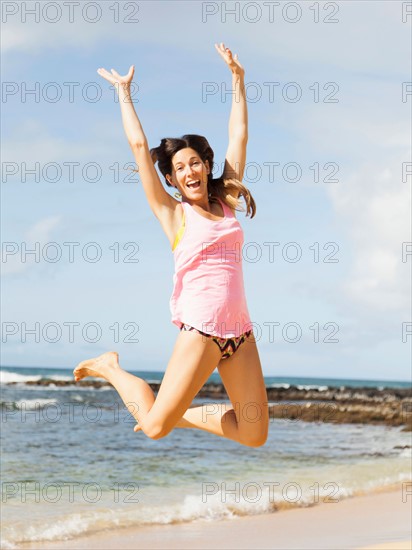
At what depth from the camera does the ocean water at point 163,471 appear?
9805mm

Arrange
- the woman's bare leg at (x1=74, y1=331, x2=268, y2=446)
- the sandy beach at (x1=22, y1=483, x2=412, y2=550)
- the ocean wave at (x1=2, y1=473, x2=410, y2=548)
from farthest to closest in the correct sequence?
the ocean wave at (x1=2, y1=473, x2=410, y2=548)
the sandy beach at (x1=22, y1=483, x2=412, y2=550)
the woman's bare leg at (x1=74, y1=331, x2=268, y2=446)

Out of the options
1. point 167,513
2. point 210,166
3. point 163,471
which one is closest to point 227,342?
point 210,166

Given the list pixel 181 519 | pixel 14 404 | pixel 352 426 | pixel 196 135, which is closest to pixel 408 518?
pixel 181 519

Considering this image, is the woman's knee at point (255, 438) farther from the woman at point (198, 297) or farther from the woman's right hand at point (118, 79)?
the woman's right hand at point (118, 79)

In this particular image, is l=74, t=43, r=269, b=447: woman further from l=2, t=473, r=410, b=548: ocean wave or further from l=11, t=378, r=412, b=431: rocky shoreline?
l=11, t=378, r=412, b=431: rocky shoreline

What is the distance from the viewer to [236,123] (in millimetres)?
5137

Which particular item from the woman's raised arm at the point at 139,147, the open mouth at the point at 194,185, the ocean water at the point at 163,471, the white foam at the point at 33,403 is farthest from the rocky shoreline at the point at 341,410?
the woman's raised arm at the point at 139,147

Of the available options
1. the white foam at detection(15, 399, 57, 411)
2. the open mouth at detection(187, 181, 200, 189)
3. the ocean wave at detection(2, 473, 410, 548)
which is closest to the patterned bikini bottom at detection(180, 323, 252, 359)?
the open mouth at detection(187, 181, 200, 189)

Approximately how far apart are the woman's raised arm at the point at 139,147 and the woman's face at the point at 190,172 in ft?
0.46

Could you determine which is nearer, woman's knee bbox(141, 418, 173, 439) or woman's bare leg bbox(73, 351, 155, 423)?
woman's knee bbox(141, 418, 173, 439)

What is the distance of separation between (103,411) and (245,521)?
459 inches

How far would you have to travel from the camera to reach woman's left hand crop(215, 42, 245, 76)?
17.1ft

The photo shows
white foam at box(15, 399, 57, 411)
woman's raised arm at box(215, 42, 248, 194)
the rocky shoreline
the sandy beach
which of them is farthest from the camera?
white foam at box(15, 399, 57, 411)

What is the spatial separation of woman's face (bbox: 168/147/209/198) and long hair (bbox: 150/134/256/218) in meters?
0.05
